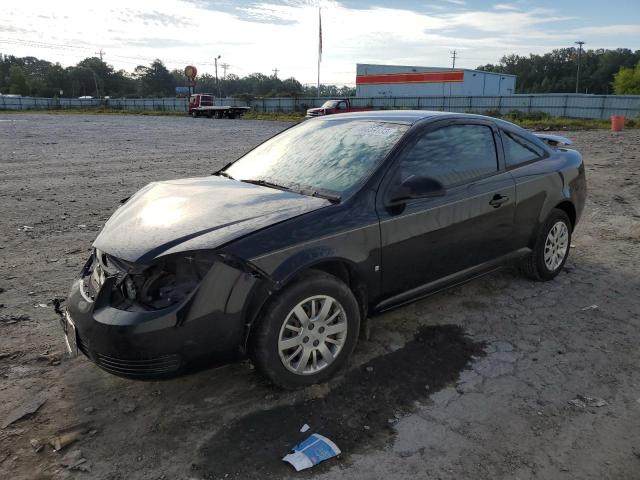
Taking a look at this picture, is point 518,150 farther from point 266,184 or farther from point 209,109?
point 209,109

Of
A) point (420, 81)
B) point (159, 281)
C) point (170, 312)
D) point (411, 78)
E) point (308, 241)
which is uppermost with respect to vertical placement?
point (411, 78)

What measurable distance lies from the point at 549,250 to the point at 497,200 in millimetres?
1079

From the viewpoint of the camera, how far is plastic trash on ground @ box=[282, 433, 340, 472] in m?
2.44

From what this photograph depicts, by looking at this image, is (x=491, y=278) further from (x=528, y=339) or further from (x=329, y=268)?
(x=329, y=268)

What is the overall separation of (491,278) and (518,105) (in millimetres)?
34323

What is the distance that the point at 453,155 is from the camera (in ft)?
12.6

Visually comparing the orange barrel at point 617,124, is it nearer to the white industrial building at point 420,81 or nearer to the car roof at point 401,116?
the car roof at point 401,116

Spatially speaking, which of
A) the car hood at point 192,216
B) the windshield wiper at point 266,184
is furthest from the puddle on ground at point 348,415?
the windshield wiper at point 266,184

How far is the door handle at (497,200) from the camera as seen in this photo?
3.95 metres

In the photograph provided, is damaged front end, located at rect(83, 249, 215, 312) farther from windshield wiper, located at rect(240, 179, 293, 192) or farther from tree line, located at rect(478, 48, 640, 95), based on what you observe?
tree line, located at rect(478, 48, 640, 95)

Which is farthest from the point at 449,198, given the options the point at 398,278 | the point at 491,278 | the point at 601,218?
the point at 601,218

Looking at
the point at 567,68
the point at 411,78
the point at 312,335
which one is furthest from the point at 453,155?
the point at 567,68

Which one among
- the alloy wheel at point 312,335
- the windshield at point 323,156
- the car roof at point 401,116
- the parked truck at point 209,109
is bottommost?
the alloy wheel at point 312,335

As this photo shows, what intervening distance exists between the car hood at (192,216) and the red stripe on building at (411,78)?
188 ft
